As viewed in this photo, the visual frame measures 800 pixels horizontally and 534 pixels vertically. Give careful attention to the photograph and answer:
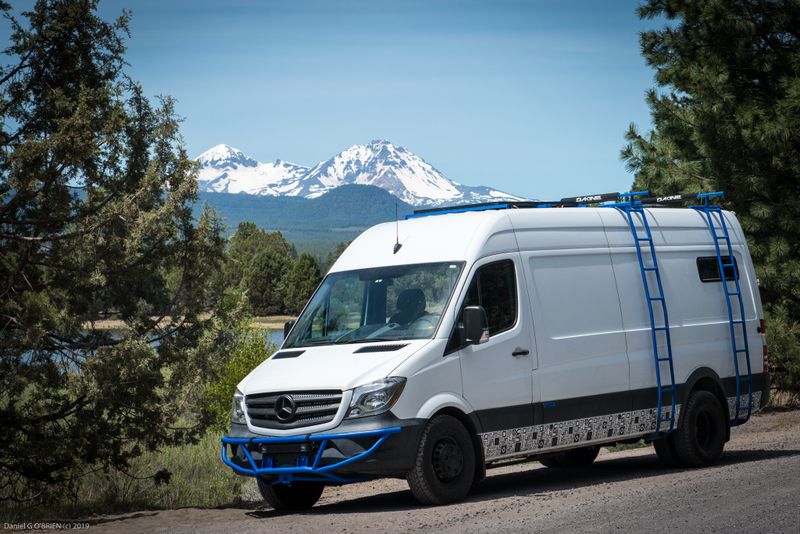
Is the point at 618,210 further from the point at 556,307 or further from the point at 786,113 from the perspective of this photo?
the point at 786,113

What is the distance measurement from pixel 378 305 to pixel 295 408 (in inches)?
60.0

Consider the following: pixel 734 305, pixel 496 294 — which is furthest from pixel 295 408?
pixel 734 305

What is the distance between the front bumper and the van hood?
0.40 meters

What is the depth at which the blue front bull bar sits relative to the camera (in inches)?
391

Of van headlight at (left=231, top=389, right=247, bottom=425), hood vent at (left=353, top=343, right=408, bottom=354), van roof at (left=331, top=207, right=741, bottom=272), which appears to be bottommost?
van headlight at (left=231, top=389, right=247, bottom=425)

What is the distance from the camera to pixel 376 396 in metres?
9.99

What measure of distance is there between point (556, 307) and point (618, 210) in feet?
6.65

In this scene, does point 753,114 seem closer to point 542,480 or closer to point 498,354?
point 542,480

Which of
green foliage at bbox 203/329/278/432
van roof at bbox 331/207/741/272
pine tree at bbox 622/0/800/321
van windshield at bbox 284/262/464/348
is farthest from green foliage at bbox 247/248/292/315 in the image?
van windshield at bbox 284/262/464/348

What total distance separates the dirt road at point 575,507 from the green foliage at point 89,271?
1.96 meters

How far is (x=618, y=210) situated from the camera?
13148 mm

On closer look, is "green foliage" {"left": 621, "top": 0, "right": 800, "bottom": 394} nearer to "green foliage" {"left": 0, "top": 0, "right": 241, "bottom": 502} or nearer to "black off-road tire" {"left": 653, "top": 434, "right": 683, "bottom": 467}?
"black off-road tire" {"left": 653, "top": 434, "right": 683, "bottom": 467}

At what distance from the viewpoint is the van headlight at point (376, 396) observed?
393 inches

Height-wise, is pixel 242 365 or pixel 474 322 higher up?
pixel 474 322
